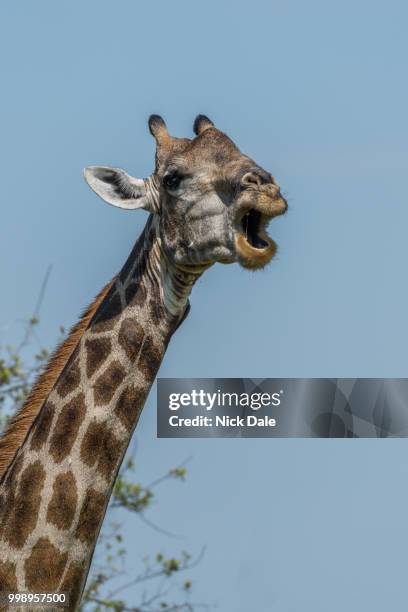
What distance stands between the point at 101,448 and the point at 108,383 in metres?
0.46

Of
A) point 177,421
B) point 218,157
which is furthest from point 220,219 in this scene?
point 177,421

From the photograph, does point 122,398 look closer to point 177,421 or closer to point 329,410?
point 177,421

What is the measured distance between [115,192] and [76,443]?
2011mm

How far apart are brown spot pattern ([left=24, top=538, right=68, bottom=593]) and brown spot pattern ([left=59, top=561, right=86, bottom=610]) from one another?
0.05m

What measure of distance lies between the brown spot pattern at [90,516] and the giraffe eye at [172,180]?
2.29 metres

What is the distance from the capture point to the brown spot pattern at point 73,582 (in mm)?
11070

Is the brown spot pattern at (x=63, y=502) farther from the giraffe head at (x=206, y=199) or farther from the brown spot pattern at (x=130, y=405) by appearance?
the giraffe head at (x=206, y=199)

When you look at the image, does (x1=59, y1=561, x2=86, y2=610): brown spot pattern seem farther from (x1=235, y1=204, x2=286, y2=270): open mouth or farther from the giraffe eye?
the giraffe eye

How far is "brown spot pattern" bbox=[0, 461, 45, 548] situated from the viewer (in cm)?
1112

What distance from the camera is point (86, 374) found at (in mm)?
11508

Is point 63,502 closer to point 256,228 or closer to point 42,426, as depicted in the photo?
point 42,426

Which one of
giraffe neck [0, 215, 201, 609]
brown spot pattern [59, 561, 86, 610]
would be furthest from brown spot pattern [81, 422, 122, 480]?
brown spot pattern [59, 561, 86, 610]

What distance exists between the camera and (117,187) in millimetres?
12289

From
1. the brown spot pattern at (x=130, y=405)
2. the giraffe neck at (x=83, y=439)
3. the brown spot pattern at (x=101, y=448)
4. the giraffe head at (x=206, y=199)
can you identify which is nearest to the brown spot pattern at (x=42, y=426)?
the giraffe neck at (x=83, y=439)
